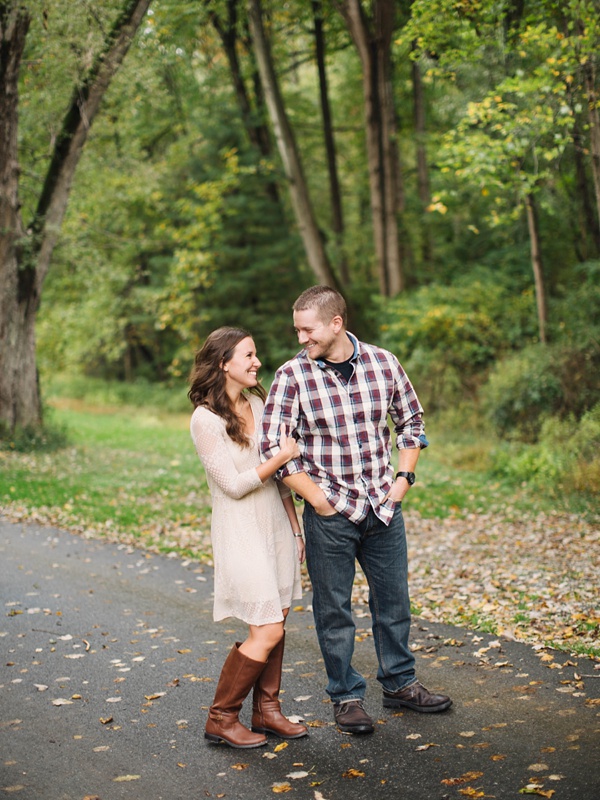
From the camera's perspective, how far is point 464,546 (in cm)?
934

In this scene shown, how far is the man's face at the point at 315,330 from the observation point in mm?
4414

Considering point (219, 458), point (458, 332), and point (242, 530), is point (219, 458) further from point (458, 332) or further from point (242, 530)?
point (458, 332)

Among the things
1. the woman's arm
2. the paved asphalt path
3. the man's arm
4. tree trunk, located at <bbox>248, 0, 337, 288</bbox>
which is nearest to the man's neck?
the man's arm

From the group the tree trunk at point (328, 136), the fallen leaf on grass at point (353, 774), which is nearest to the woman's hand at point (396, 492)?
the fallen leaf on grass at point (353, 774)

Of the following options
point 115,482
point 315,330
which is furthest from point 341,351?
point 115,482

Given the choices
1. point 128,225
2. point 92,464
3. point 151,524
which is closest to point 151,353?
point 128,225

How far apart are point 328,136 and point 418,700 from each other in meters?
23.4

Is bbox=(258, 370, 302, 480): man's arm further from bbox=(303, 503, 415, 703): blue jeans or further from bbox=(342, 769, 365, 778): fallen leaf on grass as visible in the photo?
bbox=(342, 769, 365, 778): fallen leaf on grass

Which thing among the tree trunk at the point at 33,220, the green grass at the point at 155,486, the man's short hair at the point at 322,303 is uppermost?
the tree trunk at the point at 33,220

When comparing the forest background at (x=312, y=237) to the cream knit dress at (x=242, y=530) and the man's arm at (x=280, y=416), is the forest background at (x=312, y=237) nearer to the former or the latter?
the cream knit dress at (x=242, y=530)

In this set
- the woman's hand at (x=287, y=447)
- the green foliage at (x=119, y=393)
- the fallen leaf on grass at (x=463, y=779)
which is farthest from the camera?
the green foliage at (x=119, y=393)

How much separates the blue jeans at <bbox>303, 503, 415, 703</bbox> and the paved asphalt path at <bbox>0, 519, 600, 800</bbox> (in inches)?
10.6

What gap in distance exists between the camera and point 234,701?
4.48 metres

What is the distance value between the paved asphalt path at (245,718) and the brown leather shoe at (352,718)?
6cm
